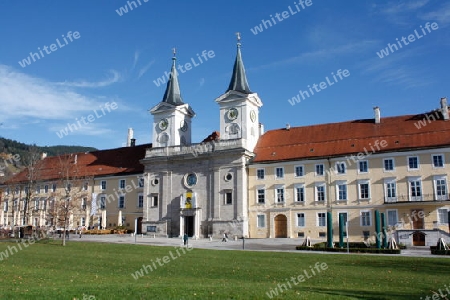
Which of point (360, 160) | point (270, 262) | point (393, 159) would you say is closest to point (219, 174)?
point (360, 160)

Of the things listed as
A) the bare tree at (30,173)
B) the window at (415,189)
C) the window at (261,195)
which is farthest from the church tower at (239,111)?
the bare tree at (30,173)

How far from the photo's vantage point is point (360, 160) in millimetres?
46938

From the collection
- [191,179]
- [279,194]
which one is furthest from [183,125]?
[279,194]

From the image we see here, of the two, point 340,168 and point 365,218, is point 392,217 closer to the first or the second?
point 365,218

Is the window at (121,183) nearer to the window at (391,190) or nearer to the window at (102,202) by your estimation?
the window at (102,202)

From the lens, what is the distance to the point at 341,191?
4741 centimetres

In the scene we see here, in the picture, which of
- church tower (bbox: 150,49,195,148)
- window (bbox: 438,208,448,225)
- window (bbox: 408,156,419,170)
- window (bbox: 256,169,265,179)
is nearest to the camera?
window (bbox: 438,208,448,225)

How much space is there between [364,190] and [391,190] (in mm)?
2635

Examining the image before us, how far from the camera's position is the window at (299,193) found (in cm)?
4900

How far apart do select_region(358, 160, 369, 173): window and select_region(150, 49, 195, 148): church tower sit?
74.8 feet

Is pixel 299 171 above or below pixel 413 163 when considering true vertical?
below

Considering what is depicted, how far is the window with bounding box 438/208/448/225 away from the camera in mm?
41750

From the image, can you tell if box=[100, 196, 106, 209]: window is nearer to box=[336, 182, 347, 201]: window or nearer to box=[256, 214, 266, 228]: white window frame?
box=[256, 214, 266, 228]: white window frame

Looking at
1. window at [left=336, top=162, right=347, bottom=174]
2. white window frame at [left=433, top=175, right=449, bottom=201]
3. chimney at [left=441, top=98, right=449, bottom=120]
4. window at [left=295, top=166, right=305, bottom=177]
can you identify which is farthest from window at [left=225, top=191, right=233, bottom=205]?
chimney at [left=441, top=98, right=449, bottom=120]
